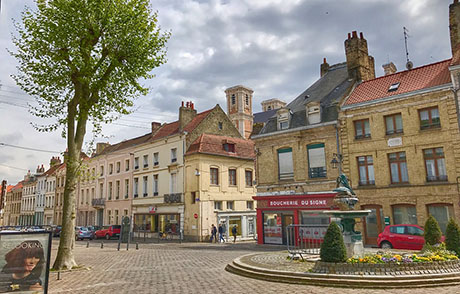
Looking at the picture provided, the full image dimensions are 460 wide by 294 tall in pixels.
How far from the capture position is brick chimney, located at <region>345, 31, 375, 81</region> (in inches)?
1026

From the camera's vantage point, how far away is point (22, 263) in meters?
7.84

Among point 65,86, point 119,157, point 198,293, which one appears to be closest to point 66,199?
point 65,86

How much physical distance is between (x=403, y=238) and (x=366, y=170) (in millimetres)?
5285

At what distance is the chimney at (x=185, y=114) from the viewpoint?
36531 mm

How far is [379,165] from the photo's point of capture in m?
21.9

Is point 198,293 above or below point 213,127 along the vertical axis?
below

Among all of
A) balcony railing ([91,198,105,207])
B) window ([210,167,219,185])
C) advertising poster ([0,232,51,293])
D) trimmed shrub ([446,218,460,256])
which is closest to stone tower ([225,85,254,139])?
balcony railing ([91,198,105,207])

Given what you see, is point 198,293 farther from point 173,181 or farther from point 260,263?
point 173,181

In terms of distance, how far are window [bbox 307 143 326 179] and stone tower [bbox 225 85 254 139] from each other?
47.7m

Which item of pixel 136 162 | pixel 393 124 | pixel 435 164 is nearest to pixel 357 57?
pixel 393 124

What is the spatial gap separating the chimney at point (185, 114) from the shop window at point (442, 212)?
74.8ft

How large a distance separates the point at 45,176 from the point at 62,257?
188ft

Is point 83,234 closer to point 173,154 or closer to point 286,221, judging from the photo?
point 173,154

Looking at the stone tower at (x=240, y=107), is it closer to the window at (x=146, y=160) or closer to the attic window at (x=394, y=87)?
the window at (x=146, y=160)
